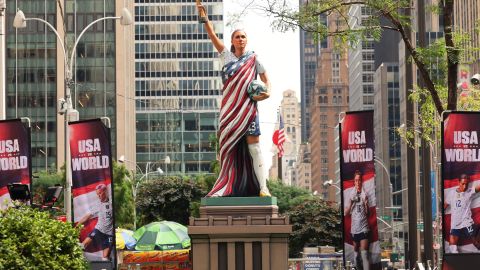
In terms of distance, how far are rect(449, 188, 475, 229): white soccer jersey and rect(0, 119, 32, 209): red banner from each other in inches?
410

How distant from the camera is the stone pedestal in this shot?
2880cm

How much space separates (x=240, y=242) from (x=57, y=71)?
84.1m

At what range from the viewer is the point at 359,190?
29969mm

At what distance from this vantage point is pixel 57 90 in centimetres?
11156

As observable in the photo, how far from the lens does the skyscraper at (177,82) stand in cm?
16738

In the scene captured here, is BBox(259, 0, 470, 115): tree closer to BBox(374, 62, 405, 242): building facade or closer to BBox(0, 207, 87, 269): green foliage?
BBox(0, 207, 87, 269): green foliage

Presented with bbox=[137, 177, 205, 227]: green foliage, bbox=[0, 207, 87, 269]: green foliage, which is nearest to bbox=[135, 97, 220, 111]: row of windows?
bbox=[137, 177, 205, 227]: green foliage

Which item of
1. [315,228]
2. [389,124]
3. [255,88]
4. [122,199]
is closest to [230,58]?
[255,88]

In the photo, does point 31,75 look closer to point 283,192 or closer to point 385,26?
point 283,192

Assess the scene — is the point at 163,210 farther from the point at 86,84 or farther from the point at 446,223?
the point at 446,223

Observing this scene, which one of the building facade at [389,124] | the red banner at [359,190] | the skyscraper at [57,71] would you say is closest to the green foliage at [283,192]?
the skyscraper at [57,71]

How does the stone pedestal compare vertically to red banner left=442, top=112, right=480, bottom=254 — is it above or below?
below

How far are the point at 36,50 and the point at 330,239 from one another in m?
53.4

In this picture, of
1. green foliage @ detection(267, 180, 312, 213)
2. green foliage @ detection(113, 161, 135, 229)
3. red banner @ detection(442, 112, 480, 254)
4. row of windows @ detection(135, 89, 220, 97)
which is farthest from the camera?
row of windows @ detection(135, 89, 220, 97)
